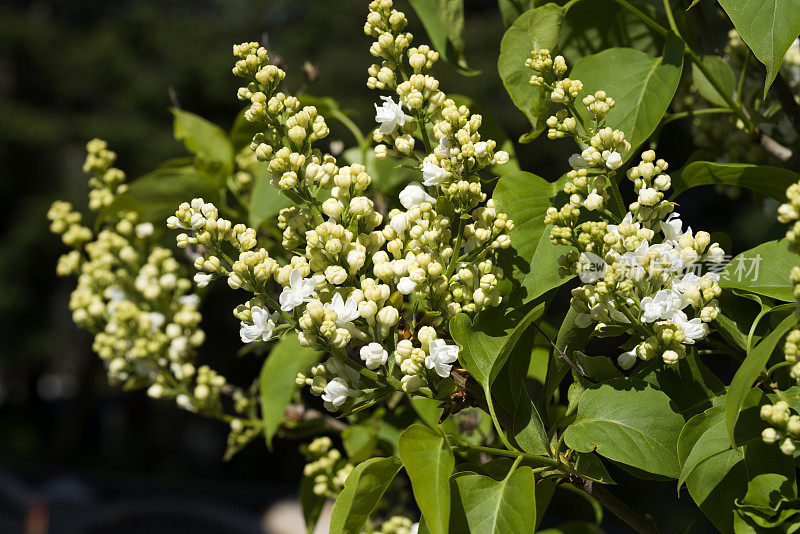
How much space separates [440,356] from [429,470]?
9 cm

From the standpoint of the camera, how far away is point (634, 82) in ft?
2.38

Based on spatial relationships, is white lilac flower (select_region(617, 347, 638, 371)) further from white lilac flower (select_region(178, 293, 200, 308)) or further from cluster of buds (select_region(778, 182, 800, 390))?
white lilac flower (select_region(178, 293, 200, 308))

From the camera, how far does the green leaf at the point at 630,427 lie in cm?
59

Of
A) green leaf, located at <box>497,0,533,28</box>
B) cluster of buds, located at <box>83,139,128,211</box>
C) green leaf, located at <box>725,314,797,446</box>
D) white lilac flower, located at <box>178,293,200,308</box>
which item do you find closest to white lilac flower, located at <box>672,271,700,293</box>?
green leaf, located at <box>725,314,797,446</box>

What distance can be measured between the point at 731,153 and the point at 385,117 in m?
0.56

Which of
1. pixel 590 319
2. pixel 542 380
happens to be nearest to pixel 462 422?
pixel 542 380

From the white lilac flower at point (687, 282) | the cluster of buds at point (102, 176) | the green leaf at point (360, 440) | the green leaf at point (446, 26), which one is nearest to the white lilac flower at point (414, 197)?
the white lilac flower at point (687, 282)

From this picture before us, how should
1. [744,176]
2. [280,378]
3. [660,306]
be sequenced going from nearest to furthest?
[660,306] → [744,176] → [280,378]

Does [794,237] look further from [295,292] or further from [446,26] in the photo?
[446,26]

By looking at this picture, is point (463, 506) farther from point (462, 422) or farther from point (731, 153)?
point (731, 153)

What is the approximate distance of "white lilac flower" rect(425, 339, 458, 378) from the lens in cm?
60

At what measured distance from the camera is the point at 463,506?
58 cm

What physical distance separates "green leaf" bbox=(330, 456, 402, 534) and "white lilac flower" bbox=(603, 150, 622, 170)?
29 centimetres

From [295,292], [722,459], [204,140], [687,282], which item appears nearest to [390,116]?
[295,292]
